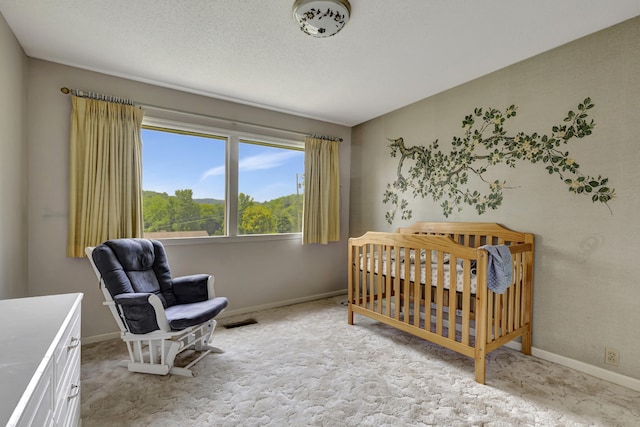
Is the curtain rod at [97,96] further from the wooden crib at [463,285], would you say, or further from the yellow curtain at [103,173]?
the wooden crib at [463,285]

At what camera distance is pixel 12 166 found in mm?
2076

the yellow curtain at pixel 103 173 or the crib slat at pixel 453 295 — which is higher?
the yellow curtain at pixel 103 173

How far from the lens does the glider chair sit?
201 cm

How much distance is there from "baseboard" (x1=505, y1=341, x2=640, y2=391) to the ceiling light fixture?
2.83 m

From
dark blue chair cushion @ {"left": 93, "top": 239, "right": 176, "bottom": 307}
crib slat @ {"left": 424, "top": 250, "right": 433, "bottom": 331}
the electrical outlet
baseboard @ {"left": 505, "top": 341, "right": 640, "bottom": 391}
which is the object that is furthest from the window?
the electrical outlet

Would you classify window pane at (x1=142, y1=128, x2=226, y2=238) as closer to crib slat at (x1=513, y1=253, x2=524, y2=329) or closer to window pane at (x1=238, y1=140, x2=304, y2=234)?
window pane at (x1=238, y1=140, x2=304, y2=234)

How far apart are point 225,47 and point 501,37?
2012mm

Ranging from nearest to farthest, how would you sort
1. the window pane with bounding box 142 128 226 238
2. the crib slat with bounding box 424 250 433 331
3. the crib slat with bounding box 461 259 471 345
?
the crib slat with bounding box 461 259 471 345, the crib slat with bounding box 424 250 433 331, the window pane with bounding box 142 128 226 238

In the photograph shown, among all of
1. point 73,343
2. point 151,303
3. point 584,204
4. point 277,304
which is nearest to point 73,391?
point 73,343

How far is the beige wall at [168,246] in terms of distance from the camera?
2432 mm

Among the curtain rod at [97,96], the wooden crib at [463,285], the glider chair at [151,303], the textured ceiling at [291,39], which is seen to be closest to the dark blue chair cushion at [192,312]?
the glider chair at [151,303]

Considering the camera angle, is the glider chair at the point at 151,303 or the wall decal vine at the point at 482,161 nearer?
the glider chair at the point at 151,303

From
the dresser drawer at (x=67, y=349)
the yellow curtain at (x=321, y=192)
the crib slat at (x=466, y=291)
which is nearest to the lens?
the dresser drawer at (x=67, y=349)

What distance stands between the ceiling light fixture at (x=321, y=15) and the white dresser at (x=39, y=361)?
6.33 feet
